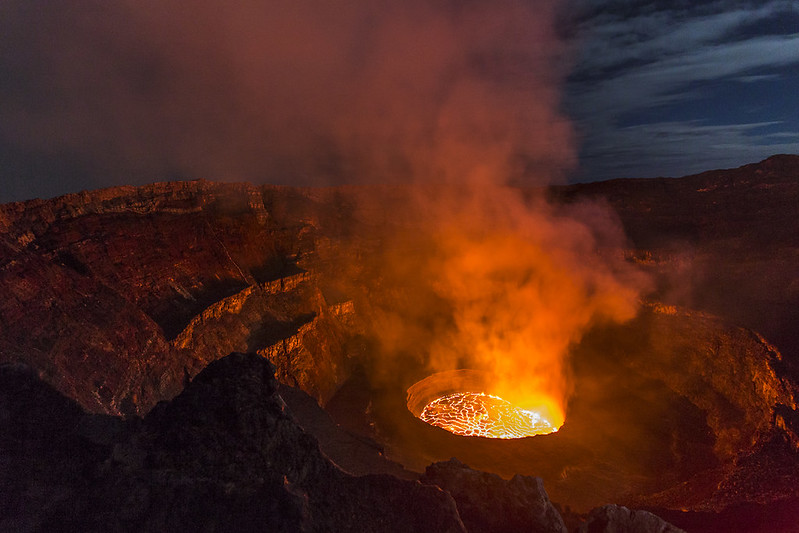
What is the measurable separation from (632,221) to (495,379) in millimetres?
21400

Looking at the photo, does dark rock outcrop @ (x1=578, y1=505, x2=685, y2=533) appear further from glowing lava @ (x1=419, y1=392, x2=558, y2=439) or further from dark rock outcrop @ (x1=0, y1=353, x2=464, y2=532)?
glowing lava @ (x1=419, y1=392, x2=558, y2=439)

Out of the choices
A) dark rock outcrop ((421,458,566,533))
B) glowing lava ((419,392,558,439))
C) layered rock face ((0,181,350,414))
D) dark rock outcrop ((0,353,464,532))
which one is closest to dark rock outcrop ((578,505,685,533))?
dark rock outcrop ((421,458,566,533))

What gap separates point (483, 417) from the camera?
20.6 m

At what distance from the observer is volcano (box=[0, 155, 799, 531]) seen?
4504 millimetres

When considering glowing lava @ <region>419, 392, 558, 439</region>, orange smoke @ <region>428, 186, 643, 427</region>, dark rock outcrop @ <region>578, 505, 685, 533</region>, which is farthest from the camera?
orange smoke @ <region>428, 186, 643, 427</region>

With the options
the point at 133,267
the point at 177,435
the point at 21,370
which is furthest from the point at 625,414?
the point at 133,267

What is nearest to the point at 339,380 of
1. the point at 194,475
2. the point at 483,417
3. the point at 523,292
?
the point at 483,417

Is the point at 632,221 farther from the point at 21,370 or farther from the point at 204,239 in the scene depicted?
the point at 21,370

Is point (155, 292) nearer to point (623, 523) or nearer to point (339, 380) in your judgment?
point (339, 380)

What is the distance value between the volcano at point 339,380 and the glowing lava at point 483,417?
0.16 m

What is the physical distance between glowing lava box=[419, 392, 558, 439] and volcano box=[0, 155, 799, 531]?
0.16 meters

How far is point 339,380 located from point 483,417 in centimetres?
831

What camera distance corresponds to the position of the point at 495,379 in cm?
2394

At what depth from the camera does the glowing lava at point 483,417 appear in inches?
760
